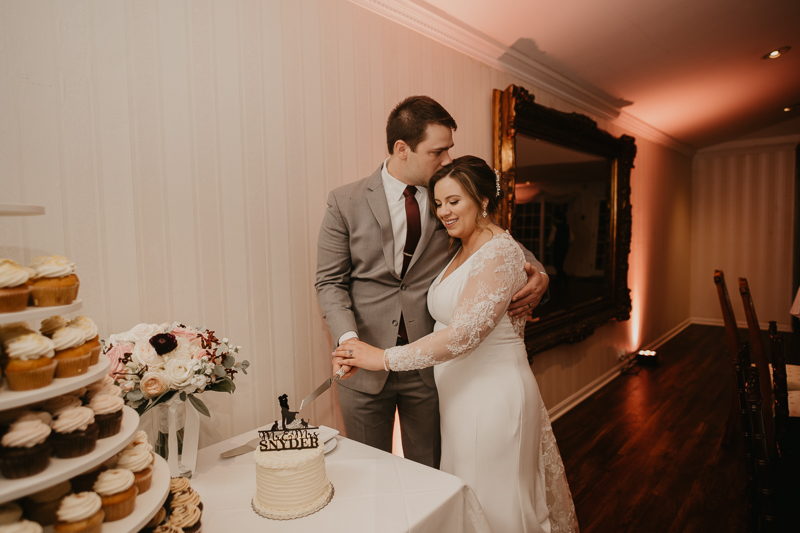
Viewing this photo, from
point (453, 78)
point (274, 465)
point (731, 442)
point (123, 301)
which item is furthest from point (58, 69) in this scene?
point (731, 442)

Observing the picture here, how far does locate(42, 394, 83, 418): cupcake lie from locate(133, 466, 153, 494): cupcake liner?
17cm

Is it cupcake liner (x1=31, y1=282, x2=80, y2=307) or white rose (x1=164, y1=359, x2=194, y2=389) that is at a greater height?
cupcake liner (x1=31, y1=282, x2=80, y2=307)

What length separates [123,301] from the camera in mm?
1377

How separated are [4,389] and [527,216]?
3.09 m

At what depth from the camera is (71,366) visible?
695 mm

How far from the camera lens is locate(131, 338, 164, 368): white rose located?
117 cm

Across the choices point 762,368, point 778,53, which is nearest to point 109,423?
point 762,368

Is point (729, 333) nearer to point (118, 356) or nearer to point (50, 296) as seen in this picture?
point (118, 356)

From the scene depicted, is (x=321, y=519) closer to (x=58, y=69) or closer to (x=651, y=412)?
(x=58, y=69)

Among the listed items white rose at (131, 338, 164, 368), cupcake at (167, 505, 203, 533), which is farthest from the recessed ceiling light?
cupcake at (167, 505, 203, 533)

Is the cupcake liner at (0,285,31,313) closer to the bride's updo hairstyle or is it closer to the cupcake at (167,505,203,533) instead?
the cupcake at (167,505,203,533)

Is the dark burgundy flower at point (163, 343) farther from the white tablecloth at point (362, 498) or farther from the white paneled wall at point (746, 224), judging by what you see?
the white paneled wall at point (746, 224)

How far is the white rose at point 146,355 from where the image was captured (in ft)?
3.85

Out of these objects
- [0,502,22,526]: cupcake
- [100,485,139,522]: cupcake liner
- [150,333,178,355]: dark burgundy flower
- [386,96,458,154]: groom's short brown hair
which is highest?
[386,96,458,154]: groom's short brown hair
